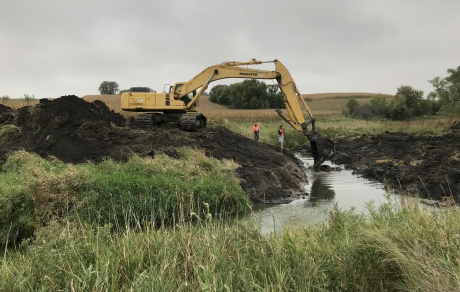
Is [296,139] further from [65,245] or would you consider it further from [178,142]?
[65,245]

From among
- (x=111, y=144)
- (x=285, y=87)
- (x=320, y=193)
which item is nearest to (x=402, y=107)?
(x=285, y=87)

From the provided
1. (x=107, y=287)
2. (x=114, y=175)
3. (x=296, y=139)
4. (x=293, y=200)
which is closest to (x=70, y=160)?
(x=114, y=175)

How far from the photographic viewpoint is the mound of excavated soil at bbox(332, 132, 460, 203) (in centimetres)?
1113

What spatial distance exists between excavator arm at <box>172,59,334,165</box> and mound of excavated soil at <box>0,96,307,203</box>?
1457 millimetres

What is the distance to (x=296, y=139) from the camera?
95.5 feet

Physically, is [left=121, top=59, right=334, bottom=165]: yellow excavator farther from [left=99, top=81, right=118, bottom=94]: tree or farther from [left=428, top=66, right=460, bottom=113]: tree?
[left=99, top=81, right=118, bottom=94]: tree

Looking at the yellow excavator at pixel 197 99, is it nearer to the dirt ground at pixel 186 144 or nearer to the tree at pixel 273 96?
the dirt ground at pixel 186 144

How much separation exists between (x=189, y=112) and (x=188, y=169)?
889 centimetres

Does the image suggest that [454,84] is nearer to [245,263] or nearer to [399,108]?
[399,108]

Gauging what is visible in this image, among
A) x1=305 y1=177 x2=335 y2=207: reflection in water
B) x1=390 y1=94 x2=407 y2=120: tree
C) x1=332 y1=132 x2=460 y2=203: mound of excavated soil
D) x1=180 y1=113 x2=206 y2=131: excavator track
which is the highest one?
x1=390 y1=94 x2=407 y2=120: tree

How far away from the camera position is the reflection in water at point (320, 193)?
10.6 meters

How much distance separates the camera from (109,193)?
302 inches

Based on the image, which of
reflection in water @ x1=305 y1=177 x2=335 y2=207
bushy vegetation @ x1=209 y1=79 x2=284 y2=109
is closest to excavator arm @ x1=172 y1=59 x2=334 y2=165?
reflection in water @ x1=305 y1=177 x2=335 y2=207

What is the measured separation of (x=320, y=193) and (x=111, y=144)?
293 inches
